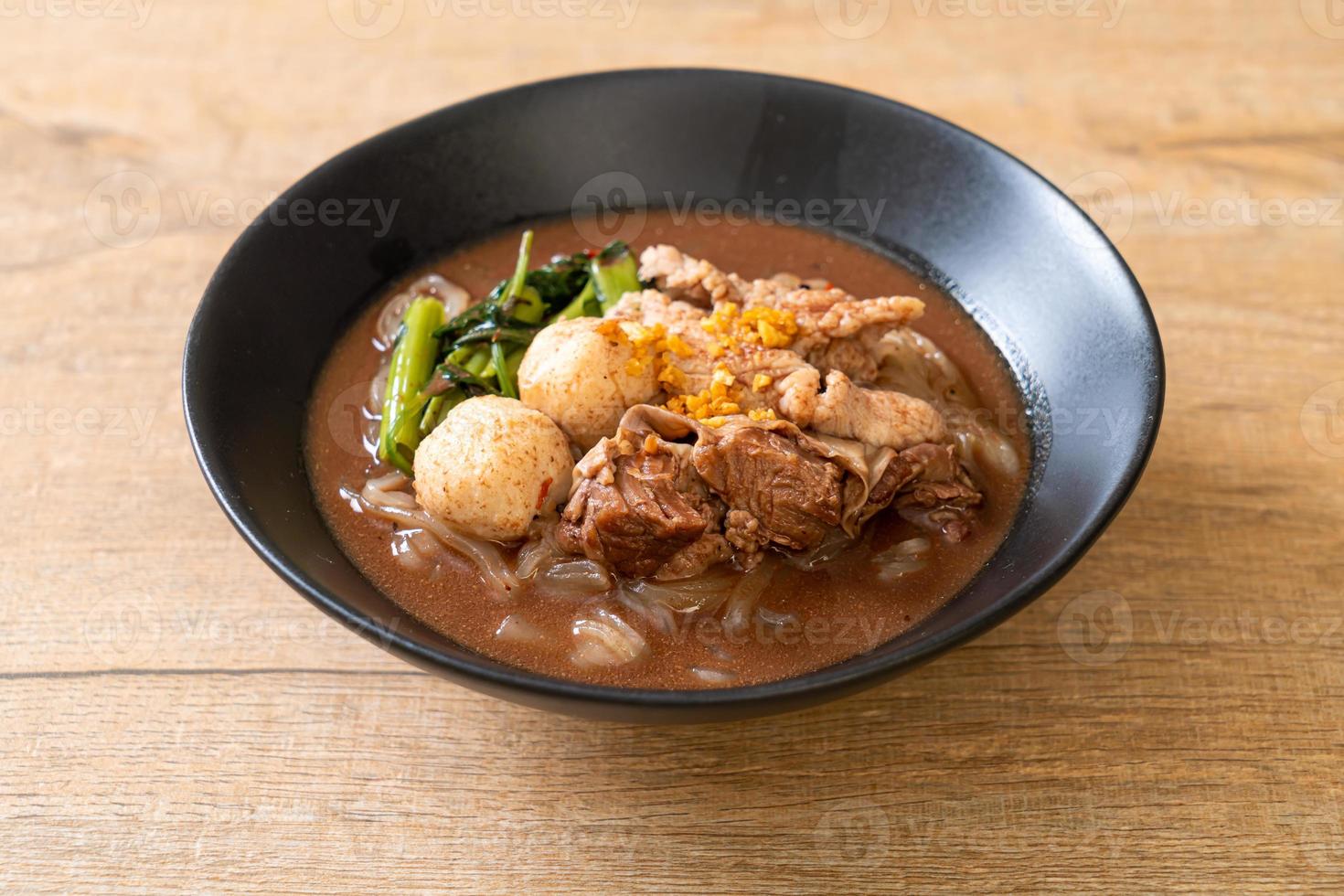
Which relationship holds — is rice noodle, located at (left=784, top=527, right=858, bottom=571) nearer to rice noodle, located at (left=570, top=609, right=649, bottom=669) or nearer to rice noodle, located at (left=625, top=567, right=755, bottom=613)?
rice noodle, located at (left=625, top=567, right=755, bottom=613)

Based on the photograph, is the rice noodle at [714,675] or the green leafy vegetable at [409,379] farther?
the green leafy vegetable at [409,379]

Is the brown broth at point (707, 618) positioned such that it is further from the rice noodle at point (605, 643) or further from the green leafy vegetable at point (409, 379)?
the green leafy vegetable at point (409, 379)

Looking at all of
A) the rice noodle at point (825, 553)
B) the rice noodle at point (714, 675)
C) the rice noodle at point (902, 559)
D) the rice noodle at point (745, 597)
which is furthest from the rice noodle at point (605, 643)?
the rice noodle at point (902, 559)

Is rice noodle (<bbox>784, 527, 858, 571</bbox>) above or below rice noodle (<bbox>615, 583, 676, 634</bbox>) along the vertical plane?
above

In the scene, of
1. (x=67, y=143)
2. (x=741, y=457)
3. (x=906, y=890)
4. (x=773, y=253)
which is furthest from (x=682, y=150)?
(x=67, y=143)

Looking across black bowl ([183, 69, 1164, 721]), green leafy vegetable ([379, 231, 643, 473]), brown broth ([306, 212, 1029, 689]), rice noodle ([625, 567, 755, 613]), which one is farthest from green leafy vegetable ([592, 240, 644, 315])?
rice noodle ([625, 567, 755, 613])
